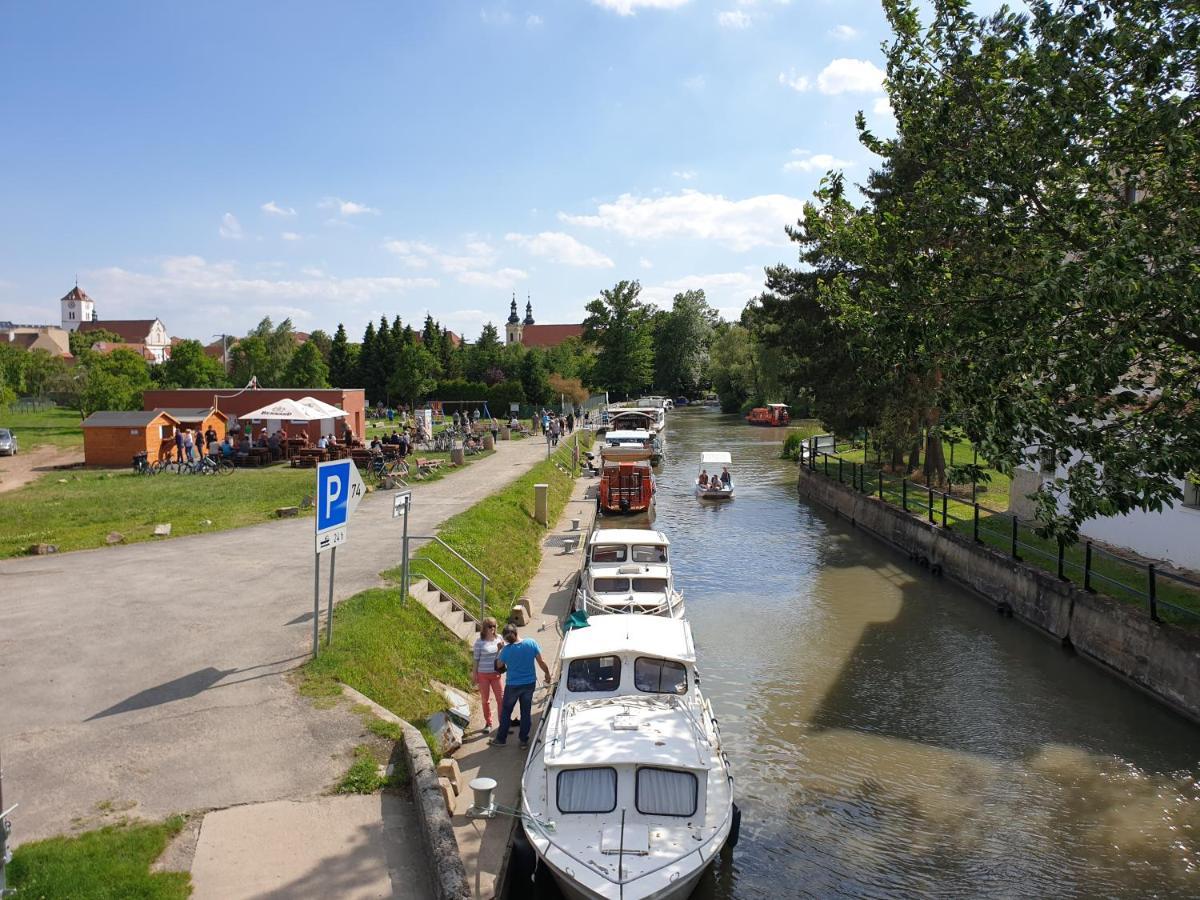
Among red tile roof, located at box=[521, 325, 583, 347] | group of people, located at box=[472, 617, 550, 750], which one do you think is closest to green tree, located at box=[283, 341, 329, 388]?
group of people, located at box=[472, 617, 550, 750]

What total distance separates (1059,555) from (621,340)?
9404 centimetres

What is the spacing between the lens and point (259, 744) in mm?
9656

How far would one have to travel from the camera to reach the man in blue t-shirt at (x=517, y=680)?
38.4ft

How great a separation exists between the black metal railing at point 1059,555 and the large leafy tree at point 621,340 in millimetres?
74804

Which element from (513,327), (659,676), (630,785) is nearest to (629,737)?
(630,785)

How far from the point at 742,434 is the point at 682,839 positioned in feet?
224

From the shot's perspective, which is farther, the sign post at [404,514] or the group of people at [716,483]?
the group of people at [716,483]

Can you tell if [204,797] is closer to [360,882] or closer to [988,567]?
[360,882]

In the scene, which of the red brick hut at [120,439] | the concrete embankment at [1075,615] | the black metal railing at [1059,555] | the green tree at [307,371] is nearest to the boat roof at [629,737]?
the black metal railing at [1059,555]

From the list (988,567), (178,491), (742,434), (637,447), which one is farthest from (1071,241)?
(742,434)

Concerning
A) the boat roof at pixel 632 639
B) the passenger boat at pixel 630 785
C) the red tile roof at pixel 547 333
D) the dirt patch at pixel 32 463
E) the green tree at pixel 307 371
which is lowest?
the passenger boat at pixel 630 785

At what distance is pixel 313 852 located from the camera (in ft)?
25.6

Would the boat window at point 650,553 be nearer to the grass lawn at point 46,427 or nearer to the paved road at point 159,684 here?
the paved road at point 159,684

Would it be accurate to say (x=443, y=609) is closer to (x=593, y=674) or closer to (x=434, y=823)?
(x=593, y=674)
